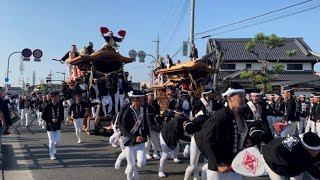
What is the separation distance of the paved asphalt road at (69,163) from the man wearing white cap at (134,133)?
3.96ft

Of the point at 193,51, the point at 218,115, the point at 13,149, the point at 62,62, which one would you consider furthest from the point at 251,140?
the point at 62,62

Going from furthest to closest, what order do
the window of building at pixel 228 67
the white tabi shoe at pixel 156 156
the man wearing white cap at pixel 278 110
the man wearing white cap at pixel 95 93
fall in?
the window of building at pixel 228 67 → the man wearing white cap at pixel 278 110 → the man wearing white cap at pixel 95 93 → the white tabi shoe at pixel 156 156

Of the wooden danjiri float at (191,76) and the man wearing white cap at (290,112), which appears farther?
the wooden danjiri float at (191,76)

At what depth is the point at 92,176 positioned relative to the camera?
25.5 feet

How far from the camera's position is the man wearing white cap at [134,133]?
21.2 feet

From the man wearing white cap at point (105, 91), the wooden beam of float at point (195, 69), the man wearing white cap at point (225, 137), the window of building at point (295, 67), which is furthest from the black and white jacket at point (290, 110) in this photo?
the window of building at point (295, 67)

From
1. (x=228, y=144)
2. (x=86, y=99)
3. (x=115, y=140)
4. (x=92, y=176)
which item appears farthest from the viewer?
(x=86, y=99)

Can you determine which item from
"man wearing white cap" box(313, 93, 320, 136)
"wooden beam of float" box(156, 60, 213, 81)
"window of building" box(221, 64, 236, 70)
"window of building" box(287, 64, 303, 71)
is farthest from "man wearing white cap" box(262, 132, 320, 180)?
"window of building" box(287, 64, 303, 71)

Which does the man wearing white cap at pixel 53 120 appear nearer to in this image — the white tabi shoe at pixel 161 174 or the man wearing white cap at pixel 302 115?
the white tabi shoe at pixel 161 174

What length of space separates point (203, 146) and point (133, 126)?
249 cm

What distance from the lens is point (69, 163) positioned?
916cm

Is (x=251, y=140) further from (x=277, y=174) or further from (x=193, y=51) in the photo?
(x=193, y=51)

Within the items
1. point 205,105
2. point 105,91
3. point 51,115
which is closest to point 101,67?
point 105,91

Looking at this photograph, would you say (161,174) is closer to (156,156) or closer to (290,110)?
(156,156)
